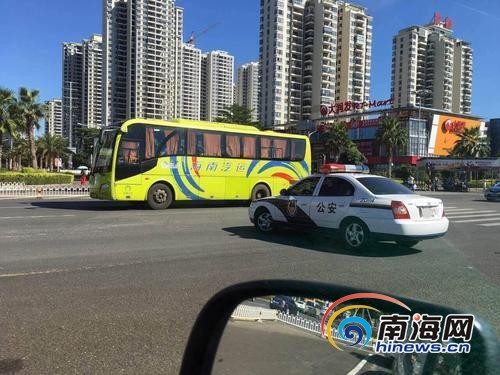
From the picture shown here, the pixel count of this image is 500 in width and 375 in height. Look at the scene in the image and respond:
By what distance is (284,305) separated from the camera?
5.53 feet

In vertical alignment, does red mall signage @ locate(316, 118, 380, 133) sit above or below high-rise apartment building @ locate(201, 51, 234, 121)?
below

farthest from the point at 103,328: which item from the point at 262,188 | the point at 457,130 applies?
the point at 457,130

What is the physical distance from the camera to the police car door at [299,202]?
9927 millimetres

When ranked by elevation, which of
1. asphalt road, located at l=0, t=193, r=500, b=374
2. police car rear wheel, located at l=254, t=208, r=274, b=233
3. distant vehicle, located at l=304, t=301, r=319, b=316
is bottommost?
asphalt road, located at l=0, t=193, r=500, b=374

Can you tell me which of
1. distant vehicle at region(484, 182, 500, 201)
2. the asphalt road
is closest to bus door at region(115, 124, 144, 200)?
the asphalt road

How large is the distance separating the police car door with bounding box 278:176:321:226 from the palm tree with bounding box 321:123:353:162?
75.3 meters

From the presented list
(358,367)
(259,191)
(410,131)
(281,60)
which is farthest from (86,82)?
(358,367)

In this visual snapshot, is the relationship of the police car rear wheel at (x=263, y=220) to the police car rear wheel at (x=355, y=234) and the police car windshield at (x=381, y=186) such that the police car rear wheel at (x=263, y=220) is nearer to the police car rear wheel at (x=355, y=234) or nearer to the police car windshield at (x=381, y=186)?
the police car rear wheel at (x=355, y=234)

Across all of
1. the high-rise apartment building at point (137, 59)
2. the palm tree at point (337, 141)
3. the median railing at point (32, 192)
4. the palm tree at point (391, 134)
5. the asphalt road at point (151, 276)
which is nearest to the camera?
the asphalt road at point (151, 276)

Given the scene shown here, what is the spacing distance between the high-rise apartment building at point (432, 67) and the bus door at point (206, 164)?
12112 centimetres

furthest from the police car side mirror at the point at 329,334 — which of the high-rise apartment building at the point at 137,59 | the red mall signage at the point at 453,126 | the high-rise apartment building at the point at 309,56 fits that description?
the high-rise apartment building at the point at 309,56

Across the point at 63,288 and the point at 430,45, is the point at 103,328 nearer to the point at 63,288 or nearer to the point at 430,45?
the point at 63,288

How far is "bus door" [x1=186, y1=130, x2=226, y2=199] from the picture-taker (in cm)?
1762

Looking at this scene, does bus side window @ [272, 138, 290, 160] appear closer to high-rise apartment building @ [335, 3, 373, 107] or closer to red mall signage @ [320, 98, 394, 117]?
red mall signage @ [320, 98, 394, 117]
